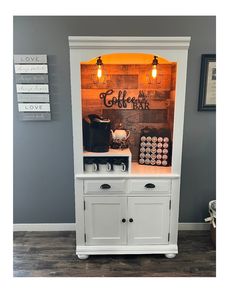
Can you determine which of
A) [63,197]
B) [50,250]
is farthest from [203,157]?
→ [50,250]

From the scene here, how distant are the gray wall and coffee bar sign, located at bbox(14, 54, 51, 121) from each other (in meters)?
0.06

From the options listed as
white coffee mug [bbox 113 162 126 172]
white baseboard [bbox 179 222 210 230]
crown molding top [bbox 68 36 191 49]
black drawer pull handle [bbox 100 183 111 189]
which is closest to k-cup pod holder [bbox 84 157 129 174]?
white coffee mug [bbox 113 162 126 172]

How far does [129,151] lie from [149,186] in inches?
14.3

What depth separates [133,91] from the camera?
2.42 meters

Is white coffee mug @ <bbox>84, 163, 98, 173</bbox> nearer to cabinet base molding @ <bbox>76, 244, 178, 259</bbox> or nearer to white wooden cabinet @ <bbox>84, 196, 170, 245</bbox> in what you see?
white wooden cabinet @ <bbox>84, 196, 170, 245</bbox>

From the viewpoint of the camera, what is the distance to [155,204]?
6.91 feet

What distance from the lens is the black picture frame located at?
2303 mm

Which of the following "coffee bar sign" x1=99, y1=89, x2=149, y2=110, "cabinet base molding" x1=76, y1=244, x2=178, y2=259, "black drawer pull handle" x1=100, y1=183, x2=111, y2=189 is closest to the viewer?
"black drawer pull handle" x1=100, y1=183, x2=111, y2=189

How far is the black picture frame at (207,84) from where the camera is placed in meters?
2.30

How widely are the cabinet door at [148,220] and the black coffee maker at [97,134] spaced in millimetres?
528

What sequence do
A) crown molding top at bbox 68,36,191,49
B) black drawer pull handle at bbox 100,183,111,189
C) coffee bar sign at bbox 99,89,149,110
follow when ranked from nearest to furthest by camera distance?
crown molding top at bbox 68,36,191,49, black drawer pull handle at bbox 100,183,111,189, coffee bar sign at bbox 99,89,149,110

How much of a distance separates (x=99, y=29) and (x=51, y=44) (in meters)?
0.49

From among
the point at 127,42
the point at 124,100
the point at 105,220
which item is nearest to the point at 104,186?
the point at 105,220

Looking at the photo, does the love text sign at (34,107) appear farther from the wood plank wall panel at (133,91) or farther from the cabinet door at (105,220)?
the cabinet door at (105,220)
